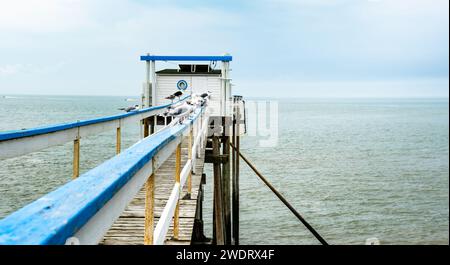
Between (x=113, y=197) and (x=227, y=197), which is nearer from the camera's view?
(x=113, y=197)

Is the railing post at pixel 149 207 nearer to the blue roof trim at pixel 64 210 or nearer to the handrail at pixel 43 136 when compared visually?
the blue roof trim at pixel 64 210

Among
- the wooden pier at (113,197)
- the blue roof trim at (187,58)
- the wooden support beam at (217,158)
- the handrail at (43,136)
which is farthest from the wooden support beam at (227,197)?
the handrail at (43,136)

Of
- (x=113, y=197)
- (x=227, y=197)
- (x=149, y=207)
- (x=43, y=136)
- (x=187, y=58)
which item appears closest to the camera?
(x=113, y=197)

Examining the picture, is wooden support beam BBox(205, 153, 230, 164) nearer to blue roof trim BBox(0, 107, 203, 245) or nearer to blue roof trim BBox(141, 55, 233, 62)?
blue roof trim BBox(141, 55, 233, 62)

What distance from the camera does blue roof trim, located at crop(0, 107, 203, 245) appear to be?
40.3 inches

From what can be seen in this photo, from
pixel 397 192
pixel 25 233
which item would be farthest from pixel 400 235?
pixel 25 233

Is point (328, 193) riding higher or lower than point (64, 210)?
lower

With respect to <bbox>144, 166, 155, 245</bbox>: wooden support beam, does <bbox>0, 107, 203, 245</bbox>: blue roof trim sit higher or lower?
higher

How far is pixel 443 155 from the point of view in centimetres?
3988

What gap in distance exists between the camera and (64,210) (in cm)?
119

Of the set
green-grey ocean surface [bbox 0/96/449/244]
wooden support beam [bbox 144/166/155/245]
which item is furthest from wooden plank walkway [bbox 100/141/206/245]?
green-grey ocean surface [bbox 0/96/449/244]

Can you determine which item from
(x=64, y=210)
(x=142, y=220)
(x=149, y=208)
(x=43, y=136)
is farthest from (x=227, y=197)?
(x=64, y=210)

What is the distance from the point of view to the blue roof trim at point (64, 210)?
1024 mm

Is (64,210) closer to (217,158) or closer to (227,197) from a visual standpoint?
(217,158)
